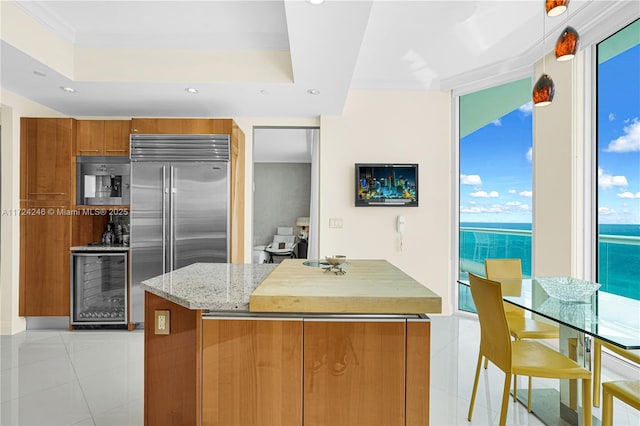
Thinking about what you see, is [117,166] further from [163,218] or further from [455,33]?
[455,33]

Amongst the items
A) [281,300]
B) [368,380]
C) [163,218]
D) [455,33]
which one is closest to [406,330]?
[368,380]

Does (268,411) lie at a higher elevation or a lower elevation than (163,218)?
lower

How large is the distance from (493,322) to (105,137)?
4.20 m

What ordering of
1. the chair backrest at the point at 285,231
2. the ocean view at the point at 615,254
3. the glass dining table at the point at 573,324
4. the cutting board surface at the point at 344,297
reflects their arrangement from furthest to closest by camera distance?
the chair backrest at the point at 285,231
the ocean view at the point at 615,254
the glass dining table at the point at 573,324
the cutting board surface at the point at 344,297

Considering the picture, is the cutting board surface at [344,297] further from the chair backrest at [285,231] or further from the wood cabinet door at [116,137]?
the chair backrest at [285,231]

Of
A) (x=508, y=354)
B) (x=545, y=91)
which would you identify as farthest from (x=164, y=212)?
(x=545, y=91)

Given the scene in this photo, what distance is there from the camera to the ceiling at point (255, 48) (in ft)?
9.07

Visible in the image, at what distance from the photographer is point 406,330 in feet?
5.11

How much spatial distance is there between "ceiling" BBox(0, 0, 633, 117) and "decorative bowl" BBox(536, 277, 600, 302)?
78.9 inches

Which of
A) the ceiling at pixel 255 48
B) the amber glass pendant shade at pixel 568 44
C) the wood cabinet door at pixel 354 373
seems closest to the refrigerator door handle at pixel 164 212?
the ceiling at pixel 255 48

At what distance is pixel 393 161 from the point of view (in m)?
4.50

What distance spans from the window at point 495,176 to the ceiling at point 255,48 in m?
0.35

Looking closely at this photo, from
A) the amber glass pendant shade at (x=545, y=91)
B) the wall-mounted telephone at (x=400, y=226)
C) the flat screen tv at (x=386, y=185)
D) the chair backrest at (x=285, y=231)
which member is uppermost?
the amber glass pendant shade at (x=545, y=91)

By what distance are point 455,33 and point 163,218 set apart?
3403 mm
